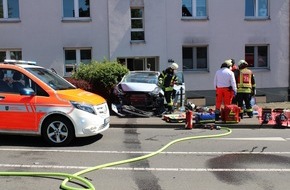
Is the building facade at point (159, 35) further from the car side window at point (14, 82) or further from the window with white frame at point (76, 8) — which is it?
the car side window at point (14, 82)

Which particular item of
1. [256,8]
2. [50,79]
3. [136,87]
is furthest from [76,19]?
[50,79]

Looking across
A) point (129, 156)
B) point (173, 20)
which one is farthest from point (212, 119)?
point (173, 20)

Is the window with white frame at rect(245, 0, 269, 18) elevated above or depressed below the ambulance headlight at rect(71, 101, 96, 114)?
above

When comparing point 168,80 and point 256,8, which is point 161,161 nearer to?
point 168,80

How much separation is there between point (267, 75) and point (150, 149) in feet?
44.1

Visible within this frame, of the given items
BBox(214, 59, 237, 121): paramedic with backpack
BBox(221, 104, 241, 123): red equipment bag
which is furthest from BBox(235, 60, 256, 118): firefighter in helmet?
BBox(221, 104, 241, 123): red equipment bag

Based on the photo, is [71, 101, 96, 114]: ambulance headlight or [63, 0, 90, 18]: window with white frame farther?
[63, 0, 90, 18]: window with white frame

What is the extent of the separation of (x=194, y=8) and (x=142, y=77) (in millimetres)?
7320

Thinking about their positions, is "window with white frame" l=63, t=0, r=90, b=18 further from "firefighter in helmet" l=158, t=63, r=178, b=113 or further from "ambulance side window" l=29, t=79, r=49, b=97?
"ambulance side window" l=29, t=79, r=49, b=97

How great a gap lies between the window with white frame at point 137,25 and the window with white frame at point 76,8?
7.16 ft

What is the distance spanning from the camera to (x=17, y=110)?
8.11 meters

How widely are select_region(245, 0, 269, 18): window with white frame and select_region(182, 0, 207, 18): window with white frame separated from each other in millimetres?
2294

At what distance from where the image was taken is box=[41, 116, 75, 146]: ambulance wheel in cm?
813

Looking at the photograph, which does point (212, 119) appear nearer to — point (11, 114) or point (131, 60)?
point (11, 114)
